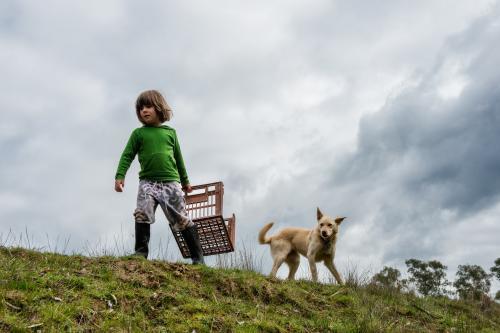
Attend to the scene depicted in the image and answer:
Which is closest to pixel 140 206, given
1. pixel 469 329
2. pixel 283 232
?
pixel 283 232

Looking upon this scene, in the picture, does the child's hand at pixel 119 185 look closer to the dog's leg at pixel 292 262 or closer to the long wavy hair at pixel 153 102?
the long wavy hair at pixel 153 102

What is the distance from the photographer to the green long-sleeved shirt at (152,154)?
7.85m

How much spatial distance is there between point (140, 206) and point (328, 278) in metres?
3.67

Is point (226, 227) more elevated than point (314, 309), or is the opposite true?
point (226, 227)

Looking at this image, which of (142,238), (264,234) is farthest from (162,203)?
(264,234)

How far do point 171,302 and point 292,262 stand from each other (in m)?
5.20

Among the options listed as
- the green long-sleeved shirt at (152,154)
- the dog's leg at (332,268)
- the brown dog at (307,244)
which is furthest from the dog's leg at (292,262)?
the green long-sleeved shirt at (152,154)

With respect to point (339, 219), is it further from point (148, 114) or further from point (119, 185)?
point (119, 185)

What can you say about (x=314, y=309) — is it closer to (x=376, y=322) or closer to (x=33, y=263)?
(x=376, y=322)

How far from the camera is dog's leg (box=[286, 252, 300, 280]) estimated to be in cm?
1134

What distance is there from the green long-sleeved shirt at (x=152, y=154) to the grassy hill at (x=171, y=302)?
3.98ft

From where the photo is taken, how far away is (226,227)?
920 centimetres

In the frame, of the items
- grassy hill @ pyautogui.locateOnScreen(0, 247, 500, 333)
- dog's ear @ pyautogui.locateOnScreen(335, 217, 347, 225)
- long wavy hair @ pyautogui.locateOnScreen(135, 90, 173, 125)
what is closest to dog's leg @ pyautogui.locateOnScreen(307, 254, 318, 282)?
dog's ear @ pyautogui.locateOnScreen(335, 217, 347, 225)

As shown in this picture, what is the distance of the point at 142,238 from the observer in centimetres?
774
